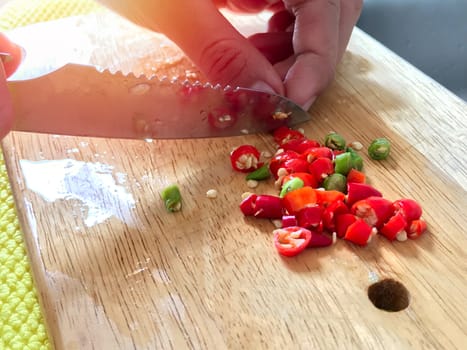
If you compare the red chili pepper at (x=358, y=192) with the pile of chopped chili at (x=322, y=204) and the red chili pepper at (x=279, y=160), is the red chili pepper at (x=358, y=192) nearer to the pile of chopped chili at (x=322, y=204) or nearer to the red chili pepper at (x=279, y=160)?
the pile of chopped chili at (x=322, y=204)

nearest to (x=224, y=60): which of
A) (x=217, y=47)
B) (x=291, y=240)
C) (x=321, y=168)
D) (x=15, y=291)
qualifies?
(x=217, y=47)

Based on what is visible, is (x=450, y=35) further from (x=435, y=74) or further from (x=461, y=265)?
(x=461, y=265)

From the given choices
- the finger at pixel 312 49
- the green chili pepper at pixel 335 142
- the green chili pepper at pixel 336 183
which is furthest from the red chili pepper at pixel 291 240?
the finger at pixel 312 49

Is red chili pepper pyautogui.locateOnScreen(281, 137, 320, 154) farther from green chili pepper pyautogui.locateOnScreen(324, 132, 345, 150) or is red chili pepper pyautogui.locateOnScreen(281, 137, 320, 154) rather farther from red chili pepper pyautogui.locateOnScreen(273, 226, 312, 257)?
red chili pepper pyautogui.locateOnScreen(273, 226, 312, 257)

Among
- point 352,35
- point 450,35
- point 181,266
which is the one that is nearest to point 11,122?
point 181,266

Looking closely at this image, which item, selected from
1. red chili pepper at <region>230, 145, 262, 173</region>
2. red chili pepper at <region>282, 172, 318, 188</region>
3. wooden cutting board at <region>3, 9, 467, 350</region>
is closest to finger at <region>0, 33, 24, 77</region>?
wooden cutting board at <region>3, 9, 467, 350</region>

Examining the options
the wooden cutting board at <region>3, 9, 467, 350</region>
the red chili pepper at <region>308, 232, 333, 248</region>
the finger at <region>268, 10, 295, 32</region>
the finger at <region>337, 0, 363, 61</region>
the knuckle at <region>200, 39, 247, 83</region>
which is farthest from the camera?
the finger at <region>268, 10, 295, 32</region>
